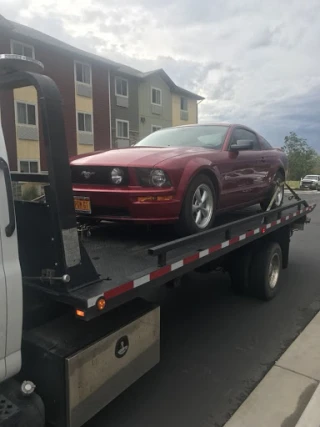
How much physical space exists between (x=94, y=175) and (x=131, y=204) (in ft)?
1.55

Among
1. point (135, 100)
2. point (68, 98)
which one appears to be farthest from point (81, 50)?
point (135, 100)

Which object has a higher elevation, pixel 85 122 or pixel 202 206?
pixel 85 122

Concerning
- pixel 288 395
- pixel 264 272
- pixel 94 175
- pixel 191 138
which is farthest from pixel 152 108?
pixel 288 395

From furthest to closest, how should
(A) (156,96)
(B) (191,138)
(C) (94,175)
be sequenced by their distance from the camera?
(A) (156,96), (B) (191,138), (C) (94,175)

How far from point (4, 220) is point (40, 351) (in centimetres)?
83

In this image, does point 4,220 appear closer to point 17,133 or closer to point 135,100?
point 17,133

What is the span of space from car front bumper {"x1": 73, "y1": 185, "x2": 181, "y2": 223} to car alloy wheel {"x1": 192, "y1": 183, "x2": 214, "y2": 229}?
356 millimetres

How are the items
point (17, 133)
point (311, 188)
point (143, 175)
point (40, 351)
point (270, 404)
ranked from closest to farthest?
1. point (40, 351)
2. point (270, 404)
3. point (143, 175)
4. point (17, 133)
5. point (311, 188)

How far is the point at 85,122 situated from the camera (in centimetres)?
2458

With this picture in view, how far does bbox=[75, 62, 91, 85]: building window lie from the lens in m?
23.7

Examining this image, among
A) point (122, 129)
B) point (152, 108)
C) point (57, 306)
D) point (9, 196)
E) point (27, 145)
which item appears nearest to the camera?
point (9, 196)

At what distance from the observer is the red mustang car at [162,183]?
3455 mm

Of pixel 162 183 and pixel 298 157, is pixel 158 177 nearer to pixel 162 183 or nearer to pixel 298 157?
pixel 162 183

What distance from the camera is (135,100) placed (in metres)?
28.7
